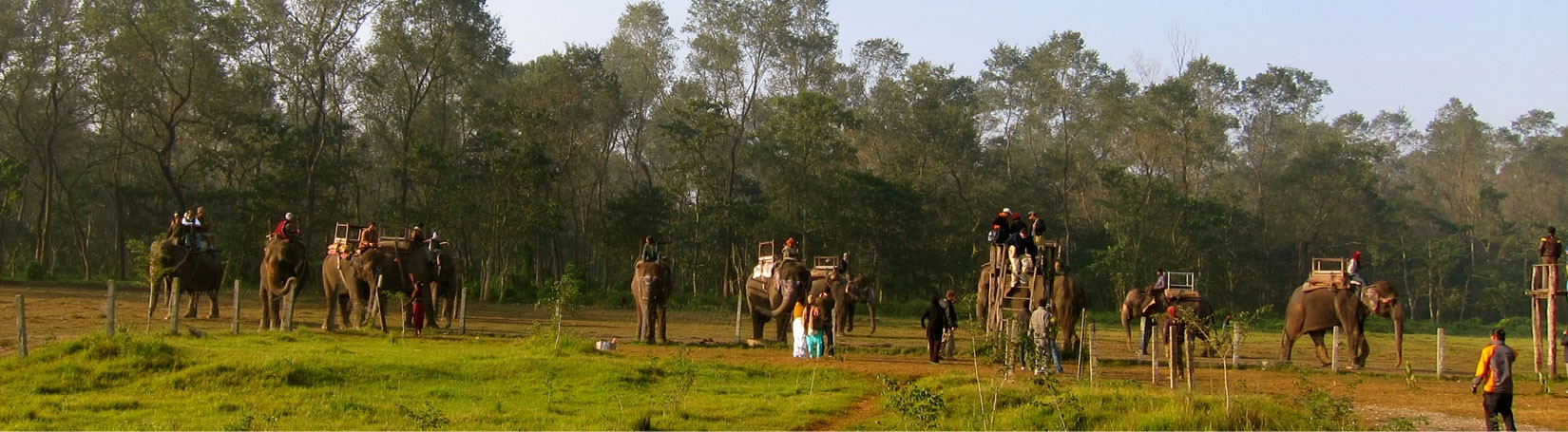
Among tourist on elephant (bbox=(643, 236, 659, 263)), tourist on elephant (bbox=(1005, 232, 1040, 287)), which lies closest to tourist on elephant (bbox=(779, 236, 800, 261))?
tourist on elephant (bbox=(643, 236, 659, 263))

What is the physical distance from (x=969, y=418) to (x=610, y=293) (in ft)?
114

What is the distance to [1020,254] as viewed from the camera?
776 inches

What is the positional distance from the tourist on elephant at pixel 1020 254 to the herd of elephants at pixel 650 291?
2778 millimetres

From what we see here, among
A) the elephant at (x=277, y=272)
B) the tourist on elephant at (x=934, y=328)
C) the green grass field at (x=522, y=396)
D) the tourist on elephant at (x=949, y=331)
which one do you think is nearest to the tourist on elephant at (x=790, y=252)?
the tourist on elephant at (x=949, y=331)

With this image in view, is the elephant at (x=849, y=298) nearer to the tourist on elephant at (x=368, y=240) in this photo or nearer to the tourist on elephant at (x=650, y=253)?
the tourist on elephant at (x=650, y=253)

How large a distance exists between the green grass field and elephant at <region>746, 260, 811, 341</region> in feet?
20.2

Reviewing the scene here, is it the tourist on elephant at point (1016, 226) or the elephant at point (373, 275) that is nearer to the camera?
the tourist on elephant at point (1016, 226)

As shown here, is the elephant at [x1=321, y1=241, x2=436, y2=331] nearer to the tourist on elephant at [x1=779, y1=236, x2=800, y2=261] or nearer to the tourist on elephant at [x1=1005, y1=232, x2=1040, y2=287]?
the tourist on elephant at [x1=779, y1=236, x2=800, y2=261]

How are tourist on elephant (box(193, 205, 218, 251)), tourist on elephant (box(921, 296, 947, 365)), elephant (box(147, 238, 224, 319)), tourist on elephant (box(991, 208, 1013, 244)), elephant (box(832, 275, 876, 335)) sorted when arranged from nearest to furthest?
tourist on elephant (box(991, 208, 1013, 244)) < tourist on elephant (box(921, 296, 947, 365)) < elephant (box(832, 275, 876, 335)) < elephant (box(147, 238, 224, 319)) < tourist on elephant (box(193, 205, 218, 251))

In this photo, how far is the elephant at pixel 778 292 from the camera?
25906 millimetres

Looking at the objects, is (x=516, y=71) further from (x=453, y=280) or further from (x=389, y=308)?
(x=453, y=280)

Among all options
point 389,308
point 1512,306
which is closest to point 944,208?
point 389,308

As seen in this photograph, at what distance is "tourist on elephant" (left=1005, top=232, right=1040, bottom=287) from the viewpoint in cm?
1956

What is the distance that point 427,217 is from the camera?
1959 inches
